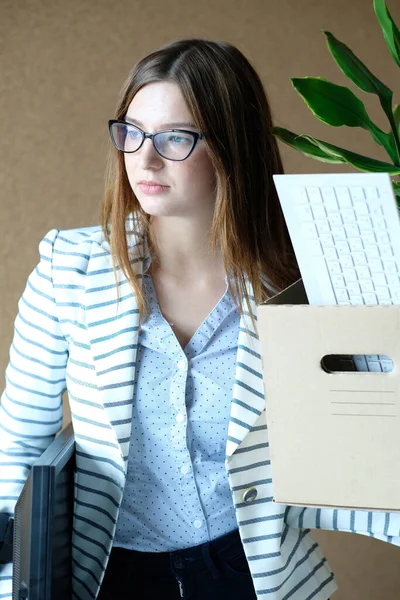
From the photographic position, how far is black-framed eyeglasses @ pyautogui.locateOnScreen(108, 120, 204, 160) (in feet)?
4.06

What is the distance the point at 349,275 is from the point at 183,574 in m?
0.71

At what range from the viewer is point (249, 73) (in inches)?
54.7

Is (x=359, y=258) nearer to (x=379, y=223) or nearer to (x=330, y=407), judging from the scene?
(x=379, y=223)

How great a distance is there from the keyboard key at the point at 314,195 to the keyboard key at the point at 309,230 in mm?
26

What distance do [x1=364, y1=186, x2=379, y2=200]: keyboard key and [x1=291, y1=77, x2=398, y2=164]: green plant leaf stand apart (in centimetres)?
14

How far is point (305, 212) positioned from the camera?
2.60 feet

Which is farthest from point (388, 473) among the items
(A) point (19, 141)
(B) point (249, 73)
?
(A) point (19, 141)

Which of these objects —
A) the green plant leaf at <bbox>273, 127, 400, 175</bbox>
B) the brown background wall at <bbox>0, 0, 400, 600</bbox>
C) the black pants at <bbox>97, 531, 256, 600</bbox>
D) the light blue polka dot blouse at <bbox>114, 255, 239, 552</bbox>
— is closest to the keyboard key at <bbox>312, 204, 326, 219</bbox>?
the green plant leaf at <bbox>273, 127, 400, 175</bbox>

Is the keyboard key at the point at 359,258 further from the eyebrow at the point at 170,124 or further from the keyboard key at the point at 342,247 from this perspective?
the eyebrow at the point at 170,124

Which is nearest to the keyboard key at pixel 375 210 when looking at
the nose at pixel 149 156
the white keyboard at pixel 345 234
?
the white keyboard at pixel 345 234

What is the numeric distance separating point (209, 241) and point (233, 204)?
0.10m

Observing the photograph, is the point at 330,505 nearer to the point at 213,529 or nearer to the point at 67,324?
the point at 213,529

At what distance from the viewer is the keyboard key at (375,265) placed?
31.4 inches

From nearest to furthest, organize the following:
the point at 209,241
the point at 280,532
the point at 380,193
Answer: the point at 380,193, the point at 280,532, the point at 209,241
